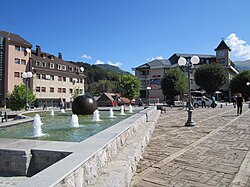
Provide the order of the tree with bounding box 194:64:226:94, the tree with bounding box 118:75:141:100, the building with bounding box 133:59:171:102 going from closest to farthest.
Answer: the tree with bounding box 194:64:226:94 < the tree with bounding box 118:75:141:100 < the building with bounding box 133:59:171:102

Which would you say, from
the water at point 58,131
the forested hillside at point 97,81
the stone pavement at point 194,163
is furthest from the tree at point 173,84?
the forested hillside at point 97,81

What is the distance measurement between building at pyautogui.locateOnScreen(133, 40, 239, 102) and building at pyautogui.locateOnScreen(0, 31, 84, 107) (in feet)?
59.8

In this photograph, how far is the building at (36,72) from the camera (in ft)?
134

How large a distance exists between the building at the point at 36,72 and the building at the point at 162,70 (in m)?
18.2

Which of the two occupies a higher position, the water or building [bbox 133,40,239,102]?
building [bbox 133,40,239,102]

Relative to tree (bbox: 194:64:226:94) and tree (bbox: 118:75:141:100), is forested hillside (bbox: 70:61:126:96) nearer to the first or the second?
tree (bbox: 118:75:141:100)

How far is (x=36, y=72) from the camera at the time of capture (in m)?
45.8

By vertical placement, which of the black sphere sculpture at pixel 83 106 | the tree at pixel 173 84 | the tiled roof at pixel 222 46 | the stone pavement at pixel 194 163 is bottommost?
the stone pavement at pixel 194 163

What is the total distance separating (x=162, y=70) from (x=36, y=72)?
1289 inches

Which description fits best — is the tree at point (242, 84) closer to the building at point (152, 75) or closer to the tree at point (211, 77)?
the tree at point (211, 77)

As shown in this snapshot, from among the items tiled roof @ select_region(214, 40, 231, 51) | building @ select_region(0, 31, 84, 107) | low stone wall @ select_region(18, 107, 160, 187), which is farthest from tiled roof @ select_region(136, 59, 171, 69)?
low stone wall @ select_region(18, 107, 160, 187)

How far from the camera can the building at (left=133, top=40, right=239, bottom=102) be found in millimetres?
61156

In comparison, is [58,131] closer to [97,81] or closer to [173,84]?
[173,84]

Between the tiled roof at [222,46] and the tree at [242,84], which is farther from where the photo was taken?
the tiled roof at [222,46]
